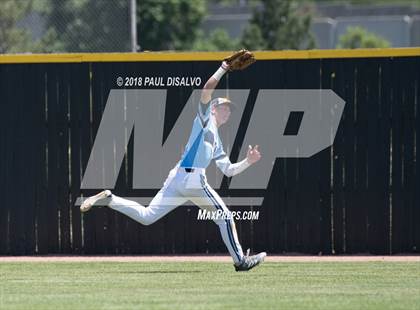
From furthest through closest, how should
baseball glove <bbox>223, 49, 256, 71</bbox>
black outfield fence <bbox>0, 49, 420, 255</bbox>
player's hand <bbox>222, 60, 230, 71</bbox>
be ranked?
black outfield fence <bbox>0, 49, 420, 255</bbox> → baseball glove <bbox>223, 49, 256, 71</bbox> → player's hand <bbox>222, 60, 230, 71</bbox>

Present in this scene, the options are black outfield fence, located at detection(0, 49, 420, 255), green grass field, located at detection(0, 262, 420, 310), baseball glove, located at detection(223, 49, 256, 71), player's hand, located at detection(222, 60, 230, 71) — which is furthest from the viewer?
black outfield fence, located at detection(0, 49, 420, 255)

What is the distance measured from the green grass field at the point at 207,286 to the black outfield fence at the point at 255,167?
1125mm

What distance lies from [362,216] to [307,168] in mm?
914

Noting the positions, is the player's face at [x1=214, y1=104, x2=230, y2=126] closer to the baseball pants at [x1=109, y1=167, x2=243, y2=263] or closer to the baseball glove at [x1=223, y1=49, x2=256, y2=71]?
the baseball glove at [x1=223, y1=49, x2=256, y2=71]

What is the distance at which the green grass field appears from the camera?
911cm

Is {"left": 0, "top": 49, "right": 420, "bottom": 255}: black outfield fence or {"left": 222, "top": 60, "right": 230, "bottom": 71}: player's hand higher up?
{"left": 222, "top": 60, "right": 230, "bottom": 71}: player's hand

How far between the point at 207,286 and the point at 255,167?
11.9 feet

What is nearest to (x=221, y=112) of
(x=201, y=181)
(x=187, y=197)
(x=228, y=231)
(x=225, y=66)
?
(x=225, y=66)

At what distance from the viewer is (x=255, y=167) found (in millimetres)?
13609

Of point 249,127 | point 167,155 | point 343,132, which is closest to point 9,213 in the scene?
point 167,155

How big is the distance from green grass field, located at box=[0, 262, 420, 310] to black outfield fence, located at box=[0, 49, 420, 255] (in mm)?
1125
